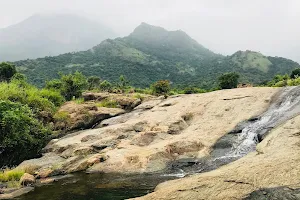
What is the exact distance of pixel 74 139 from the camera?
32.4 metres

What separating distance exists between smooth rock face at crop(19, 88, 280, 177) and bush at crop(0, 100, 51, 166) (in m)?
1.47

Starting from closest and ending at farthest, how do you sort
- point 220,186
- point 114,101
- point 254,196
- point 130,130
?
point 254,196 → point 220,186 → point 130,130 → point 114,101

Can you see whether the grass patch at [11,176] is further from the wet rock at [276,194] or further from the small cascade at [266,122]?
the wet rock at [276,194]

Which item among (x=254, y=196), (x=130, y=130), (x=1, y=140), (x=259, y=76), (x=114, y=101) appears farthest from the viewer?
(x=259, y=76)

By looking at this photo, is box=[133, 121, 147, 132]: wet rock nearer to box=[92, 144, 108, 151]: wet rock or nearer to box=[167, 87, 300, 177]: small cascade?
box=[92, 144, 108, 151]: wet rock

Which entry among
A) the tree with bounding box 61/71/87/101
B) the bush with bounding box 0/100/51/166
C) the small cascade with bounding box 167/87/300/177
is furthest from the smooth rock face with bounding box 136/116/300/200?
the tree with bounding box 61/71/87/101

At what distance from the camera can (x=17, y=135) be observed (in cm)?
2908

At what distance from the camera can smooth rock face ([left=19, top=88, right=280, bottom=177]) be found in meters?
24.4

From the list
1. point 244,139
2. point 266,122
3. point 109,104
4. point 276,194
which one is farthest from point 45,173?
point 109,104

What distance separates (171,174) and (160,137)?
7080 mm

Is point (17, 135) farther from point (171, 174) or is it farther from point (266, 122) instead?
point (266, 122)

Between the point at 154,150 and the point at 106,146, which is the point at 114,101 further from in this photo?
the point at 154,150

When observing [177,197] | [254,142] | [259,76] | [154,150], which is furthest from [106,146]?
[259,76]

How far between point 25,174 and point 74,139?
950 centimetres
